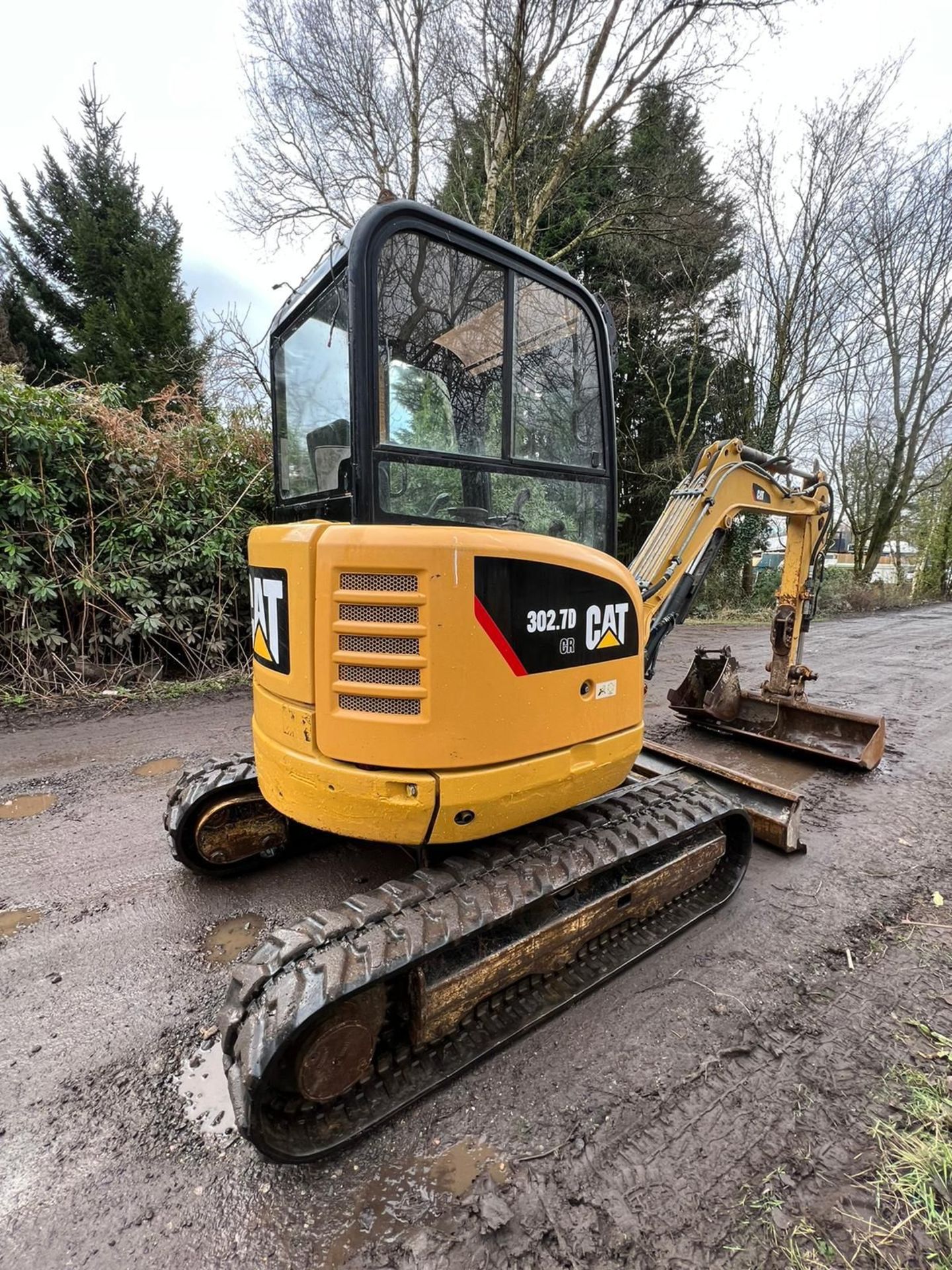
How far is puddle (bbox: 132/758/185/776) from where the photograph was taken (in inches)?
172

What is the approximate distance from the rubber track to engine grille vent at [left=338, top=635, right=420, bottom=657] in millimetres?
824

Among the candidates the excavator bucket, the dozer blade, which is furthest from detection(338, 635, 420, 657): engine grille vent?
the excavator bucket

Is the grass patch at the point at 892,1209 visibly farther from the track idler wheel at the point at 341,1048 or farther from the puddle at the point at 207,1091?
the puddle at the point at 207,1091

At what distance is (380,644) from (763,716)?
13.9 ft

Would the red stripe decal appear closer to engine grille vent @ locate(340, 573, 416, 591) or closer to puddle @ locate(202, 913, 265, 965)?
engine grille vent @ locate(340, 573, 416, 591)

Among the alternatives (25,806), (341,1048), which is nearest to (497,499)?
(341,1048)

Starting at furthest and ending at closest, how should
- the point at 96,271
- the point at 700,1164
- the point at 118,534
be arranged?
the point at 96,271 → the point at 118,534 → the point at 700,1164

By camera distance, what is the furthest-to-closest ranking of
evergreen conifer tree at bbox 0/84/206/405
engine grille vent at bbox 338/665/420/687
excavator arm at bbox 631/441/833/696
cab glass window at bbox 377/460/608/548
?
evergreen conifer tree at bbox 0/84/206/405 → excavator arm at bbox 631/441/833/696 → cab glass window at bbox 377/460/608/548 → engine grille vent at bbox 338/665/420/687

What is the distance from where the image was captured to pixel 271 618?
2357 mm

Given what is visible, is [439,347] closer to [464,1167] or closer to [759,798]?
[464,1167]

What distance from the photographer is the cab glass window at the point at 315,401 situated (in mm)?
2148

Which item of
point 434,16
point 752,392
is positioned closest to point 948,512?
point 752,392

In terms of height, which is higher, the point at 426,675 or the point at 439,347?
the point at 439,347

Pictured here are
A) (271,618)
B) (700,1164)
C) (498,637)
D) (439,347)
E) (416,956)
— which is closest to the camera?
(700,1164)
